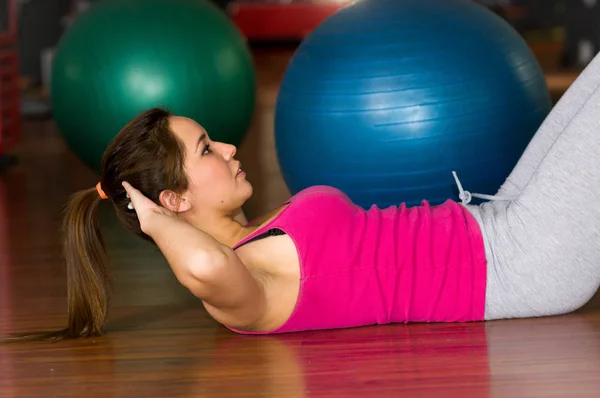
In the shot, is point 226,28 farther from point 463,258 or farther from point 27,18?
point 27,18

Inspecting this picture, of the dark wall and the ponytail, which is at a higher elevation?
the ponytail

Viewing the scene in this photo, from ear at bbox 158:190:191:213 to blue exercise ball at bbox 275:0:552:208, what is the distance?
2.37ft

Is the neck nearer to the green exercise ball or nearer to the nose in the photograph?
the nose

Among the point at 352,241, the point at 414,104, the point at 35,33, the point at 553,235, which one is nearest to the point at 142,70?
the point at 414,104

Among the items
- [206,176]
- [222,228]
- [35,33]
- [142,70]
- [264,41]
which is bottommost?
[264,41]

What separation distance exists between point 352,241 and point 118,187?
50 centimetres

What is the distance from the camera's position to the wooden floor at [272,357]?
1.72 metres

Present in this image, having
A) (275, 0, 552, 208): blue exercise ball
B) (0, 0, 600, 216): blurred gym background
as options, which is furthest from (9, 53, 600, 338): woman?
(0, 0, 600, 216): blurred gym background

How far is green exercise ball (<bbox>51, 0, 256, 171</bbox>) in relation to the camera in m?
3.34

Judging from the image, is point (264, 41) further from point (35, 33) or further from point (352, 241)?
point (352, 241)

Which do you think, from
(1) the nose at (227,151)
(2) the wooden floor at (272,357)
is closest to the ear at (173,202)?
(1) the nose at (227,151)

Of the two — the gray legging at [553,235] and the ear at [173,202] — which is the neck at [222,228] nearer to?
the ear at [173,202]

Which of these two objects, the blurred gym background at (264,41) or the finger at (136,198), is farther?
the blurred gym background at (264,41)

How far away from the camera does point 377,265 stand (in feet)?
6.41
